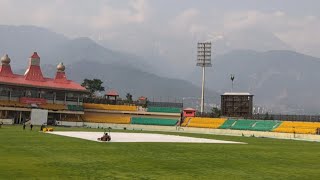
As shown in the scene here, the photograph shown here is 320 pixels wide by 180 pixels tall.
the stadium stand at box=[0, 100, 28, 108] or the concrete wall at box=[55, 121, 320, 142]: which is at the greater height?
the stadium stand at box=[0, 100, 28, 108]

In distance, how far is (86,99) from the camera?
420 feet

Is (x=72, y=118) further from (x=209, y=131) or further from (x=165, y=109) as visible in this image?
(x=209, y=131)

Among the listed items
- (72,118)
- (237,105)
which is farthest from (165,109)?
(72,118)

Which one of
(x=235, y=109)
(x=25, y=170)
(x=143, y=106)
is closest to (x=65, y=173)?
(x=25, y=170)

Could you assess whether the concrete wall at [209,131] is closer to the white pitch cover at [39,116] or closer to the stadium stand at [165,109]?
the white pitch cover at [39,116]

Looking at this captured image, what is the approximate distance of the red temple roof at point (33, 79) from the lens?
10756 cm

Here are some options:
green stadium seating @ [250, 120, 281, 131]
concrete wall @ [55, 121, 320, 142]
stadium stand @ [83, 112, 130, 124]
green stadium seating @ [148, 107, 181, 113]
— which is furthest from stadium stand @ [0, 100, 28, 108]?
green stadium seating @ [250, 120, 281, 131]

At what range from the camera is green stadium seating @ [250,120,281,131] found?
92269 mm

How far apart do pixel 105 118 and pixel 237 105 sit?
36.3 meters

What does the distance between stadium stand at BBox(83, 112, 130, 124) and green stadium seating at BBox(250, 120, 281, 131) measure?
3527 centimetres

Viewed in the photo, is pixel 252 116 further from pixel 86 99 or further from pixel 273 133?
pixel 86 99

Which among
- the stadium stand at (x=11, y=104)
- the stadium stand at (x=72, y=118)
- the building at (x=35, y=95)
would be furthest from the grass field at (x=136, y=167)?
the stadium stand at (x=72, y=118)

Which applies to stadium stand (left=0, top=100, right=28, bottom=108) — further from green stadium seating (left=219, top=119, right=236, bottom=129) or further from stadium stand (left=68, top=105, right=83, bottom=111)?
green stadium seating (left=219, top=119, right=236, bottom=129)

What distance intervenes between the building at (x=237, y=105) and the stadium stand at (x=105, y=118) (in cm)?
2637
